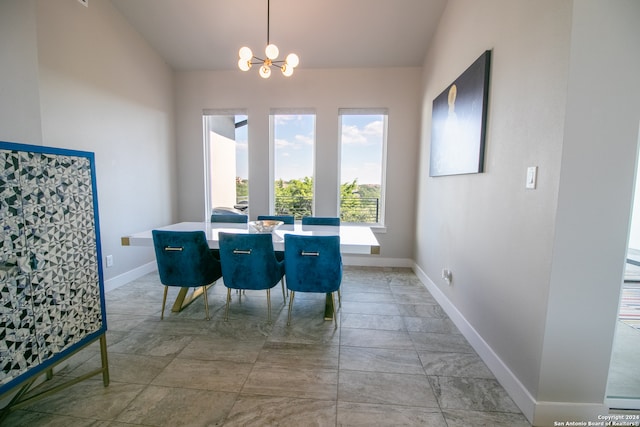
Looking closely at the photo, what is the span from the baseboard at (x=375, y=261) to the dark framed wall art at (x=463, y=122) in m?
1.53

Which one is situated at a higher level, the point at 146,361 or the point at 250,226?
the point at 250,226

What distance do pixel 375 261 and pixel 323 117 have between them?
7.49 ft

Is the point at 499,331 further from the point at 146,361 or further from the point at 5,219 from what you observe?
the point at 5,219

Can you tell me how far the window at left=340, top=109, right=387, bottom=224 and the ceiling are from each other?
Answer: 74cm

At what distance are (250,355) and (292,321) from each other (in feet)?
1.85

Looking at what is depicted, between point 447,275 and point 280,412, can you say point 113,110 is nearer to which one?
point 280,412

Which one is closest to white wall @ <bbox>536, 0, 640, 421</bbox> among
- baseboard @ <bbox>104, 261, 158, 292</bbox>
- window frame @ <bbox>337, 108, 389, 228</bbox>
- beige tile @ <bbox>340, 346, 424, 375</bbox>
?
beige tile @ <bbox>340, 346, 424, 375</bbox>

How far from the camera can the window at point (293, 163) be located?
4.11 meters

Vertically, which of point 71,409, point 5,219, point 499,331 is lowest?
point 71,409

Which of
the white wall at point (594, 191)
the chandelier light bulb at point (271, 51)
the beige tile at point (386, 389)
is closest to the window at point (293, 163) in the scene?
the chandelier light bulb at point (271, 51)

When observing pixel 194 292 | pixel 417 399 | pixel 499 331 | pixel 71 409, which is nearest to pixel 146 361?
pixel 71 409

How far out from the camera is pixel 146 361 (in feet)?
6.22

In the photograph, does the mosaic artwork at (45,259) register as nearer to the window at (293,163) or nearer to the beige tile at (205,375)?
the beige tile at (205,375)

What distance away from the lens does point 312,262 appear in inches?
→ 87.7
